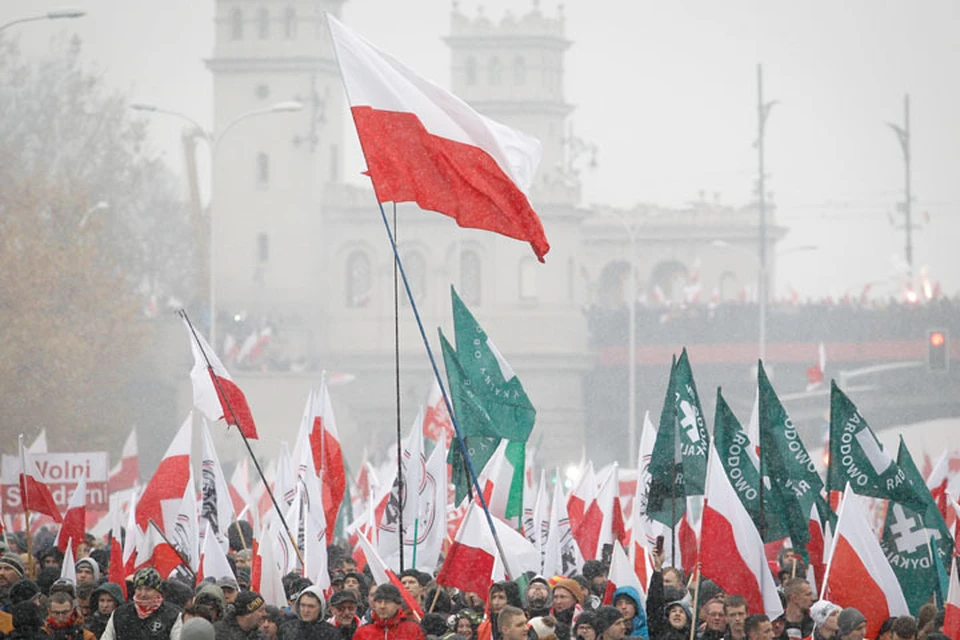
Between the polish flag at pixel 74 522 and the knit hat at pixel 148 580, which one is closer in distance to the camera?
the knit hat at pixel 148 580

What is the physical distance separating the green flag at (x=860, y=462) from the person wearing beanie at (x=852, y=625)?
3.31 metres

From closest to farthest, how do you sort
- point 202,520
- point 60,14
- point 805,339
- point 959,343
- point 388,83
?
1. point 388,83
2. point 202,520
3. point 60,14
4. point 959,343
5. point 805,339

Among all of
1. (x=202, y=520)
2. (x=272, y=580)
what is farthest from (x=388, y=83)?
(x=202, y=520)

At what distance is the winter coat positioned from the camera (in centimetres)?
1245

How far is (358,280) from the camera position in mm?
81312

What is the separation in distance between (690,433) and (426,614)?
14.4ft

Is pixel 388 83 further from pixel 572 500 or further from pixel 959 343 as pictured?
pixel 959 343

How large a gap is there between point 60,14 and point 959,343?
48.5m

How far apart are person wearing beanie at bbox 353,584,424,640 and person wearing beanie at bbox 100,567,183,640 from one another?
1007 mm

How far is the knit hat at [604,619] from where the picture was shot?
1279 cm

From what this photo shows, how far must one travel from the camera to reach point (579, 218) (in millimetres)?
82188

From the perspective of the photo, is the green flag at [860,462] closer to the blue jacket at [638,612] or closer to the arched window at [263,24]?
the blue jacket at [638,612]

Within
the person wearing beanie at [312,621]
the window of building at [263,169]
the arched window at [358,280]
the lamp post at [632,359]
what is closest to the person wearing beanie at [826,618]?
the person wearing beanie at [312,621]

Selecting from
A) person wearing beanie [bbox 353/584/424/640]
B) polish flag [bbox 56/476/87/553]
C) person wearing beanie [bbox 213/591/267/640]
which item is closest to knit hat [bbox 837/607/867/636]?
person wearing beanie [bbox 353/584/424/640]
